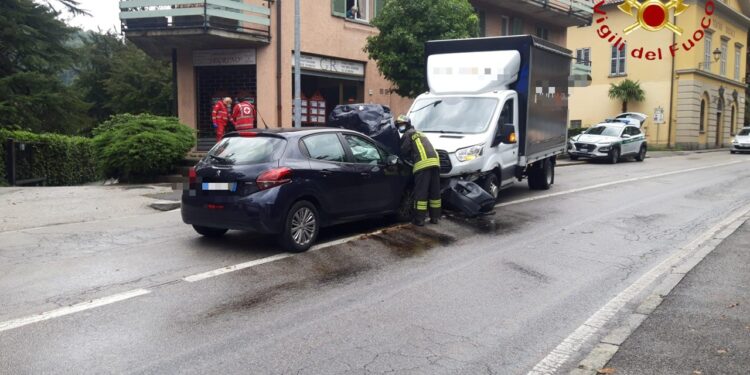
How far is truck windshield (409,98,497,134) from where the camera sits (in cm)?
1140

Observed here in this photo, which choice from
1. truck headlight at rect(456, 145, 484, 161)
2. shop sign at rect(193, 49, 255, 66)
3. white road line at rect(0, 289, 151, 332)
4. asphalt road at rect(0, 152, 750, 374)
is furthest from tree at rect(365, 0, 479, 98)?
white road line at rect(0, 289, 151, 332)

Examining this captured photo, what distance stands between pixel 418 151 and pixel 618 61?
1482 inches

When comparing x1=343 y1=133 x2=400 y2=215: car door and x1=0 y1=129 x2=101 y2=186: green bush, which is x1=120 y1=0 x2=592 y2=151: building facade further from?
x1=343 y1=133 x2=400 y2=215: car door

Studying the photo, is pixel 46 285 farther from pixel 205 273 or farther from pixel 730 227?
pixel 730 227

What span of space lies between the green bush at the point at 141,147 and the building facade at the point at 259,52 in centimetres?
323

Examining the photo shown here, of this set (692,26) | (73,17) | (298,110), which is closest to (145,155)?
(298,110)

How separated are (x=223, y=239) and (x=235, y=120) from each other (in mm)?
8273

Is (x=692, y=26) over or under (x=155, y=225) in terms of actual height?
over

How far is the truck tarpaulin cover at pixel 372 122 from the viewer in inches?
407

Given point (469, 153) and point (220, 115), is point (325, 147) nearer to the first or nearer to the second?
point (469, 153)

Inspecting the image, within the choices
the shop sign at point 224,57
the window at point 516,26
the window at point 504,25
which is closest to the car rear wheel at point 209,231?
the shop sign at point 224,57

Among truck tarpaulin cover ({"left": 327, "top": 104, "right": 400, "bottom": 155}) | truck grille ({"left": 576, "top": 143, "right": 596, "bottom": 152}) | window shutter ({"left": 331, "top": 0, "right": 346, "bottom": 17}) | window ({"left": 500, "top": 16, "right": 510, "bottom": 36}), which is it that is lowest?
truck grille ({"left": 576, "top": 143, "right": 596, "bottom": 152})

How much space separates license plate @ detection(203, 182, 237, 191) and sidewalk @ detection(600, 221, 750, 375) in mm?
→ 4599

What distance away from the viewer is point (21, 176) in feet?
57.9
